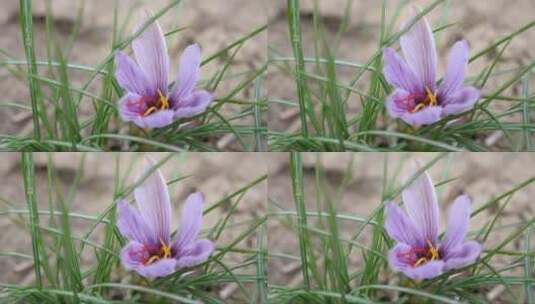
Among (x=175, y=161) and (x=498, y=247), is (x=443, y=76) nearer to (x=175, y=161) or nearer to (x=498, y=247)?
(x=498, y=247)

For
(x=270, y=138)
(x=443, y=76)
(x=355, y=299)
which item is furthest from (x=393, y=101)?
(x=355, y=299)

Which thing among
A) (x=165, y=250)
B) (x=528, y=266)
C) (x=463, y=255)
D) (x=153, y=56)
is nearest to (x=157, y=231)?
(x=165, y=250)

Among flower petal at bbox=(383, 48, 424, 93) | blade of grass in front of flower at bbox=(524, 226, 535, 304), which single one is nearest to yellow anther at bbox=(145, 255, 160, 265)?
flower petal at bbox=(383, 48, 424, 93)

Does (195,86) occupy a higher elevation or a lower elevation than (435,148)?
higher

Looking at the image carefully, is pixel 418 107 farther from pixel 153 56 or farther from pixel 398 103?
pixel 153 56

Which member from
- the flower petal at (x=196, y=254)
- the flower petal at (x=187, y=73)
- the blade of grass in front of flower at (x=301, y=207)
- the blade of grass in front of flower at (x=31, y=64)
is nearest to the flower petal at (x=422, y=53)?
the blade of grass in front of flower at (x=301, y=207)

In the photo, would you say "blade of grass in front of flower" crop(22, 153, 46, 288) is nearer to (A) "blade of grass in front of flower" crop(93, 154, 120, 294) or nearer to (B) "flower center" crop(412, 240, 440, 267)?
(A) "blade of grass in front of flower" crop(93, 154, 120, 294)
